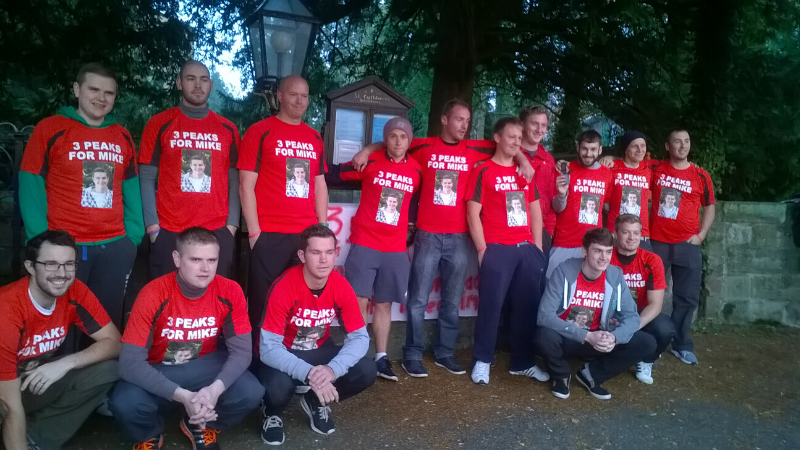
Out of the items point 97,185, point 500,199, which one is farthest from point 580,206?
point 97,185

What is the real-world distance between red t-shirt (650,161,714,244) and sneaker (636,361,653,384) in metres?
1.22

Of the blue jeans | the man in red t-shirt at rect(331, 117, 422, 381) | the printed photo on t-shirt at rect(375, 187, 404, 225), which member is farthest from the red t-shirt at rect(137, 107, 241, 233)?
the blue jeans

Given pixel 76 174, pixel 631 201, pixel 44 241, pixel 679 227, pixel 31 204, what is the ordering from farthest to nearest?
pixel 679 227, pixel 631 201, pixel 76 174, pixel 31 204, pixel 44 241

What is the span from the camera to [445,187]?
4531 millimetres

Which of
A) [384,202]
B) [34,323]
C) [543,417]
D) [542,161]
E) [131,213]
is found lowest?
[543,417]

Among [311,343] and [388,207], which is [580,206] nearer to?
[388,207]

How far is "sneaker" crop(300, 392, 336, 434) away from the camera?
3561mm

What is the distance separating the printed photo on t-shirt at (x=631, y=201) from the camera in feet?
16.7

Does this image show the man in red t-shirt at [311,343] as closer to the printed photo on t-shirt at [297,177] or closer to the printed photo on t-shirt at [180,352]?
the printed photo on t-shirt at [180,352]

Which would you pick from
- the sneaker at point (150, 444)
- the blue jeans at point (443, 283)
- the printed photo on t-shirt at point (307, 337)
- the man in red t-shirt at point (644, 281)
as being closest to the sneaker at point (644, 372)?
the man in red t-shirt at point (644, 281)

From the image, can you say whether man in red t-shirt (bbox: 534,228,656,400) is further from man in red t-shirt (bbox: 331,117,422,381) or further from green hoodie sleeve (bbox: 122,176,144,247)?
green hoodie sleeve (bbox: 122,176,144,247)

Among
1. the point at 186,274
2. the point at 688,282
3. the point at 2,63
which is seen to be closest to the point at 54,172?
the point at 186,274

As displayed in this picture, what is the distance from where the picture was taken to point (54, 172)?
3465 millimetres

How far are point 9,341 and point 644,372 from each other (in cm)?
422
